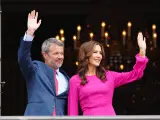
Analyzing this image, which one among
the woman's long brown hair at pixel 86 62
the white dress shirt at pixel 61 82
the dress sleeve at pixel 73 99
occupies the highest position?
the woman's long brown hair at pixel 86 62

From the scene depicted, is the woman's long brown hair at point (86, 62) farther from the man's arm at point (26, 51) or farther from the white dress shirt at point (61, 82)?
the man's arm at point (26, 51)

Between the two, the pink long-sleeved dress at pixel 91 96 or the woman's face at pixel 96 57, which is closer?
the pink long-sleeved dress at pixel 91 96

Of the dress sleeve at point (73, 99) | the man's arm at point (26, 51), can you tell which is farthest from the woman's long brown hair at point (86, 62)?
the man's arm at point (26, 51)

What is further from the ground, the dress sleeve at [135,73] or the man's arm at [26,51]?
the man's arm at [26,51]

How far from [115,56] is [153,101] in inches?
43.6

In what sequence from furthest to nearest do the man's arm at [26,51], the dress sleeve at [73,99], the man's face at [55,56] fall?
the man's face at [55,56]
the dress sleeve at [73,99]
the man's arm at [26,51]

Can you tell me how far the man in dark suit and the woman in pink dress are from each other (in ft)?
0.40

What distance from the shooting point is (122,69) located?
1114 centimetres

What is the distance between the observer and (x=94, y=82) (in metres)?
5.60

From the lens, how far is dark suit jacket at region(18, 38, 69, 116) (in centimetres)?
557

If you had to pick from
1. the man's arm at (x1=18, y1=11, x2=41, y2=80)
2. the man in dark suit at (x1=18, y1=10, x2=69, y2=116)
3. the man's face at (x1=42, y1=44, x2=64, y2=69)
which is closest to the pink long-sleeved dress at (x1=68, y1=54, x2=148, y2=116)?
the man in dark suit at (x1=18, y1=10, x2=69, y2=116)

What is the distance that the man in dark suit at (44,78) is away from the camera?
5523 millimetres

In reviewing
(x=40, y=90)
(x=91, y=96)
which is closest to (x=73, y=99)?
(x=91, y=96)

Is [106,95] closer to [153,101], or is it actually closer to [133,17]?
[153,101]
